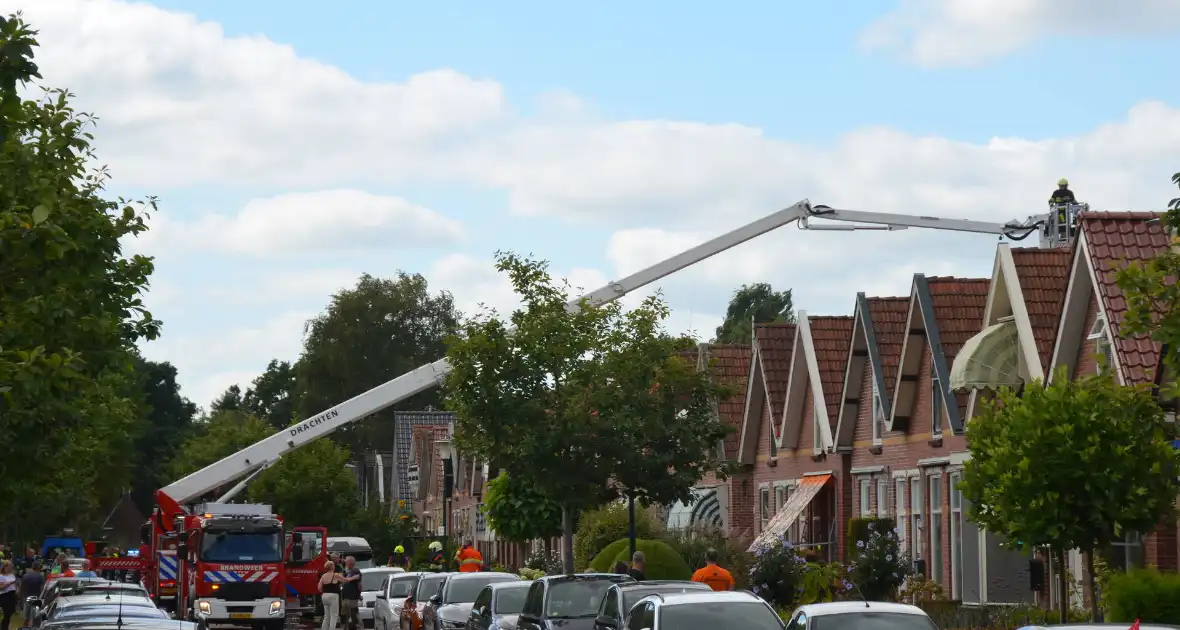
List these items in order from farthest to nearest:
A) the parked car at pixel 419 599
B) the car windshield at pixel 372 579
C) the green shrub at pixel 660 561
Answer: the car windshield at pixel 372 579 → the green shrub at pixel 660 561 → the parked car at pixel 419 599

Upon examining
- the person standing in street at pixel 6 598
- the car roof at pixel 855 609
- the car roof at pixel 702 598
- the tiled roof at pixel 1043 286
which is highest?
the tiled roof at pixel 1043 286

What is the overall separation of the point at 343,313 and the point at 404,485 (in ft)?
39.4

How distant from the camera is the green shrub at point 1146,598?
22547mm

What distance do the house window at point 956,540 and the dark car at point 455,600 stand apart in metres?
10.5

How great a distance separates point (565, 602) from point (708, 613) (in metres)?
5.68

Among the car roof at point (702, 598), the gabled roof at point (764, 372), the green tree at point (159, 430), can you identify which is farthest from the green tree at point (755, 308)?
the car roof at point (702, 598)

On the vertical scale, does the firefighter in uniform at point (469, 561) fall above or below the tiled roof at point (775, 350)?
below

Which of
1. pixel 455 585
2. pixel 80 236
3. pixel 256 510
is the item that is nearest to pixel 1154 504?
pixel 455 585

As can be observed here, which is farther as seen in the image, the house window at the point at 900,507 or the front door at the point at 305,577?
the front door at the point at 305,577

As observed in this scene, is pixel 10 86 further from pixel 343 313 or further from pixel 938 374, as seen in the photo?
pixel 343 313

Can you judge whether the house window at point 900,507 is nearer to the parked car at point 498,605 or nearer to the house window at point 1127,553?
the house window at point 1127,553

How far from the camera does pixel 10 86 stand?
17.4 metres

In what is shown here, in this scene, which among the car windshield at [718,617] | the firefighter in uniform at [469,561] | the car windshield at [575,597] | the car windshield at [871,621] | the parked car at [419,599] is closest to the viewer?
the car windshield at [871,621]

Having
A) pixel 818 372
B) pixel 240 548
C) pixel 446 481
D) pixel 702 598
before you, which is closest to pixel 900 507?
pixel 818 372
